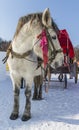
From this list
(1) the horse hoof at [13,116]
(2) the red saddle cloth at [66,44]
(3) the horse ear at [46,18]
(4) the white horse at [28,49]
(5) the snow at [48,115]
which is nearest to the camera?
(3) the horse ear at [46,18]

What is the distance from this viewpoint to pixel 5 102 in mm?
5863

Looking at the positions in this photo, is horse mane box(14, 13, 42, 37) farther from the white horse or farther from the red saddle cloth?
the red saddle cloth

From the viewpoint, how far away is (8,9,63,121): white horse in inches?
152

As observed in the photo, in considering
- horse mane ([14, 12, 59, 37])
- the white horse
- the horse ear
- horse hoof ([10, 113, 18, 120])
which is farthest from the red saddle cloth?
horse hoof ([10, 113, 18, 120])

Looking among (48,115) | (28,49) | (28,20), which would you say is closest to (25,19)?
(28,20)

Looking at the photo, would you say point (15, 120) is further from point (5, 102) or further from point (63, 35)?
point (63, 35)

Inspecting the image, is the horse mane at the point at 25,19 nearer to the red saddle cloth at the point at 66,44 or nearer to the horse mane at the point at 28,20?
the horse mane at the point at 28,20

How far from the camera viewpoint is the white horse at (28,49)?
386 cm

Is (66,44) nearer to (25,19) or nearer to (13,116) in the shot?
(25,19)

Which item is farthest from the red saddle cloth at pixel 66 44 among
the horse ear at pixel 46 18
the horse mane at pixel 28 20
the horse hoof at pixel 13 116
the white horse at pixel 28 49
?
the horse hoof at pixel 13 116

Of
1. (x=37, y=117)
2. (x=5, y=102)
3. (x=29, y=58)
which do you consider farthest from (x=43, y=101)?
(x=29, y=58)

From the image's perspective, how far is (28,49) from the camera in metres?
4.20

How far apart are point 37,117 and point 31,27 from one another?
1.53m

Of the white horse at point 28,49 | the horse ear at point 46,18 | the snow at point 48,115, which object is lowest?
the snow at point 48,115
